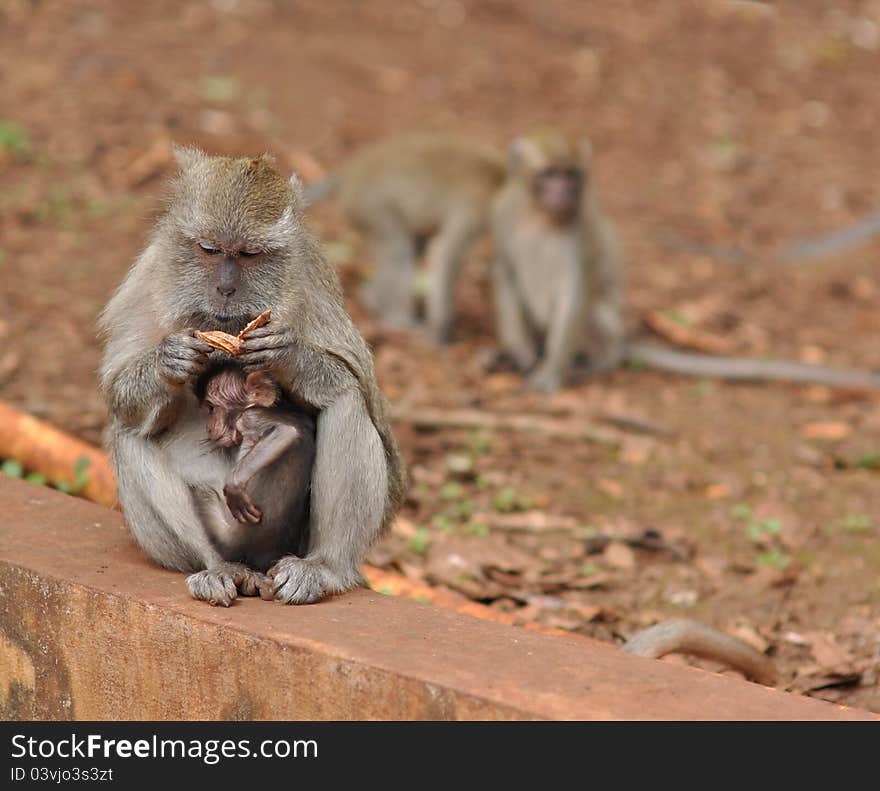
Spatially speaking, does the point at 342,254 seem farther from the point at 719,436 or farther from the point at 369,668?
the point at 369,668

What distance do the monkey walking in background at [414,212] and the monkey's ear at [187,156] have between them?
6722mm

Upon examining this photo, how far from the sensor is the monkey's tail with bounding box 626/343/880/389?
10.3m

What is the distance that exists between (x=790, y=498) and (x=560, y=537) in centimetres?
160

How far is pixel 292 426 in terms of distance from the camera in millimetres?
4883

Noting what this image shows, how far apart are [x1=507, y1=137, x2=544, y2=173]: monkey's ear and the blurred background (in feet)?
5.38

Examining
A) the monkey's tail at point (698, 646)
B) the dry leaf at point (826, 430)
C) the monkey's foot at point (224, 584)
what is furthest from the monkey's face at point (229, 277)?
the dry leaf at point (826, 430)

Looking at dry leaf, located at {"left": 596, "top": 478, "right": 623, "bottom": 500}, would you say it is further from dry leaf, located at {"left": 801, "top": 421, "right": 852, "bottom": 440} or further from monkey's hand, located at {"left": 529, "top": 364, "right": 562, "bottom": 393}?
monkey's hand, located at {"left": 529, "top": 364, "right": 562, "bottom": 393}

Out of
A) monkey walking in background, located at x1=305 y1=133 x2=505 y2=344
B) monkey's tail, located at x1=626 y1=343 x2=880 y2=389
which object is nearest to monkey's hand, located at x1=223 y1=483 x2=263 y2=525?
monkey's tail, located at x1=626 y1=343 x2=880 y2=389

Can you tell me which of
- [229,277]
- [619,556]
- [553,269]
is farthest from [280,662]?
[553,269]

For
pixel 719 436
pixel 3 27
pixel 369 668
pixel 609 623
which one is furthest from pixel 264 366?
pixel 3 27

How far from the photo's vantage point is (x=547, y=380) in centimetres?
1101

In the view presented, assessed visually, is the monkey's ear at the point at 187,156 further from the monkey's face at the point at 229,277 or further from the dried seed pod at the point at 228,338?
the dried seed pod at the point at 228,338

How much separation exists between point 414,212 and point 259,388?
24.4ft

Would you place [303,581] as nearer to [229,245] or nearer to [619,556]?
[229,245]
